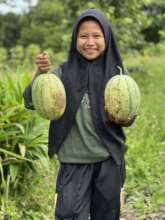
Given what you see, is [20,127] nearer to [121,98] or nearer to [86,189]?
[86,189]

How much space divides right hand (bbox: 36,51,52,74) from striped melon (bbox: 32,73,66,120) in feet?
0.21

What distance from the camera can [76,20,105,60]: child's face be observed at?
331 centimetres

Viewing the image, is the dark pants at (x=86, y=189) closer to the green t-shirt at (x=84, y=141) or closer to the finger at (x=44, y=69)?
the green t-shirt at (x=84, y=141)

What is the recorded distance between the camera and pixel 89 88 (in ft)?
11.2

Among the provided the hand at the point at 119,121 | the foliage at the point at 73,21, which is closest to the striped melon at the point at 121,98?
the hand at the point at 119,121

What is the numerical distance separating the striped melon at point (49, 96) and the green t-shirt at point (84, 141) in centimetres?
20

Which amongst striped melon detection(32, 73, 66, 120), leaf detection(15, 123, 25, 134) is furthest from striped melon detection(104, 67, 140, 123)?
leaf detection(15, 123, 25, 134)

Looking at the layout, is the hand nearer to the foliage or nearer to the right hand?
the right hand

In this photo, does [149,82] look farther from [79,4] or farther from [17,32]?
[17,32]

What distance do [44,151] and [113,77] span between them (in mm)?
2013

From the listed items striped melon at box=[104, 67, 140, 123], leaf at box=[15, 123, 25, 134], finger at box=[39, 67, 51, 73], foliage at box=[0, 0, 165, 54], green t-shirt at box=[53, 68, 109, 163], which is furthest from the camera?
foliage at box=[0, 0, 165, 54]

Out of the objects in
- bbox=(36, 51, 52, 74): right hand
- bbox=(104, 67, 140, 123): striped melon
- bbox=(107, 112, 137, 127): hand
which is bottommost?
bbox=(107, 112, 137, 127): hand

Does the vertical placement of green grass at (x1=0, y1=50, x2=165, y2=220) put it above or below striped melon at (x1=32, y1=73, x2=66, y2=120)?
below

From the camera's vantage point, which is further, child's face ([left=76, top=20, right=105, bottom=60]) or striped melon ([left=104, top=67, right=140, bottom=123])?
child's face ([left=76, top=20, right=105, bottom=60])
